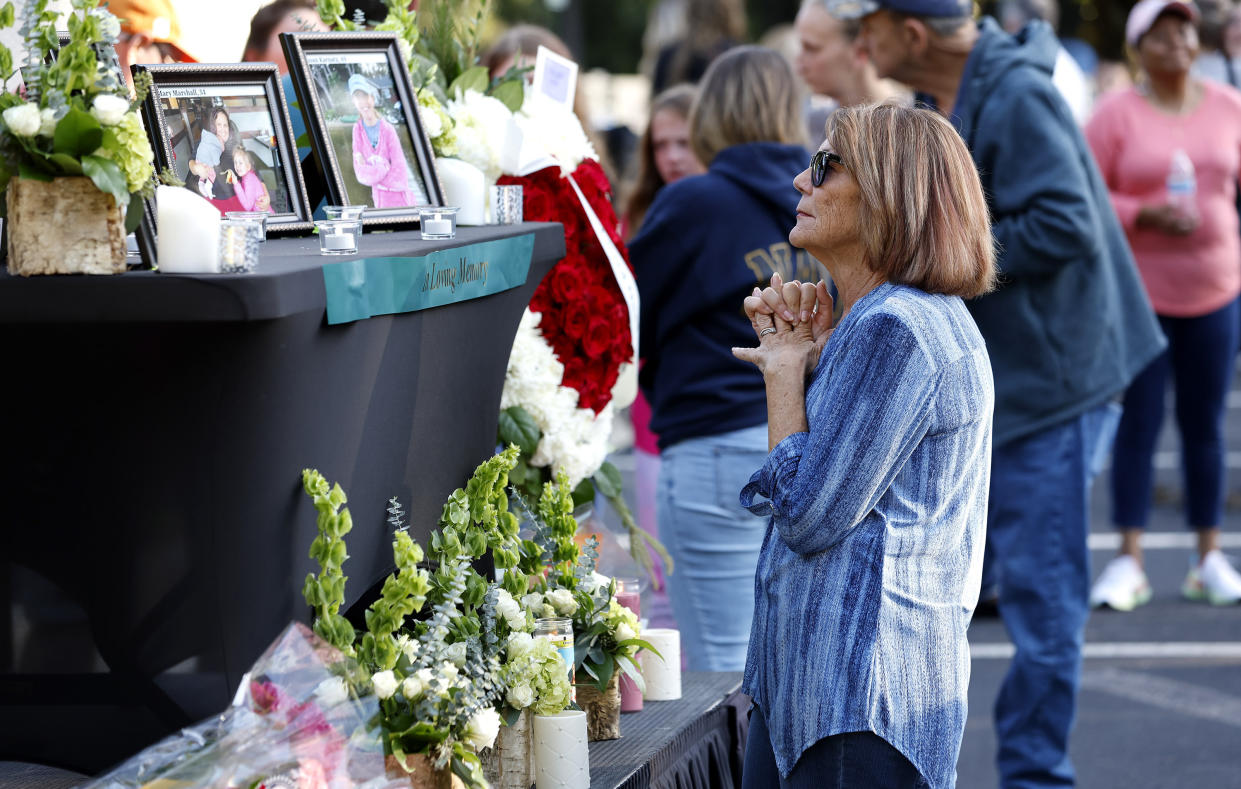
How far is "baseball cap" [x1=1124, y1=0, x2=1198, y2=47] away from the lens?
223 inches

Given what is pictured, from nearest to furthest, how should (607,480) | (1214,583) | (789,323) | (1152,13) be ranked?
(789,323)
(607,480)
(1152,13)
(1214,583)

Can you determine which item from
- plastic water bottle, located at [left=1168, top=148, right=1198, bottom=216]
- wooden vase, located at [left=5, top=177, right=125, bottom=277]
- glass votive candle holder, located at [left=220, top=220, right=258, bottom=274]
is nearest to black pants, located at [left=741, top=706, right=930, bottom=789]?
glass votive candle holder, located at [left=220, top=220, right=258, bottom=274]

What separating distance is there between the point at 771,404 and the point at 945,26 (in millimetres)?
1960

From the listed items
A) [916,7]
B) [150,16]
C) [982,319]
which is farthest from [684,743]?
[916,7]

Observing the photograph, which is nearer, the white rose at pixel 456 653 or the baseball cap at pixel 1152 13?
the white rose at pixel 456 653

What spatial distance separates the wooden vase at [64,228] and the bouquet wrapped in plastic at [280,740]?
461mm

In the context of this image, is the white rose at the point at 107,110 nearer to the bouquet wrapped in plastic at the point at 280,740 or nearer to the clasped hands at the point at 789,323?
the bouquet wrapped in plastic at the point at 280,740

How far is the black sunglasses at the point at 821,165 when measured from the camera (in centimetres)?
206

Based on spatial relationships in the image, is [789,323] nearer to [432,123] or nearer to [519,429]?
[519,429]

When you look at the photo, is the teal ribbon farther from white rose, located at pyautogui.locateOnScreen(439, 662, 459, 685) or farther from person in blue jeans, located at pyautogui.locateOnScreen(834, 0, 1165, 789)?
person in blue jeans, located at pyautogui.locateOnScreen(834, 0, 1165, 789)

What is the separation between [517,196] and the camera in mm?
2518

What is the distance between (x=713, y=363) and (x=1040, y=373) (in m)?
0.76

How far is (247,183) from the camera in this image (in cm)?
206

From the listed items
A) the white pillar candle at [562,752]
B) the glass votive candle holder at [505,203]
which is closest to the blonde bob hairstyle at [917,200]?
the glass votive candle holder at [505,203]
